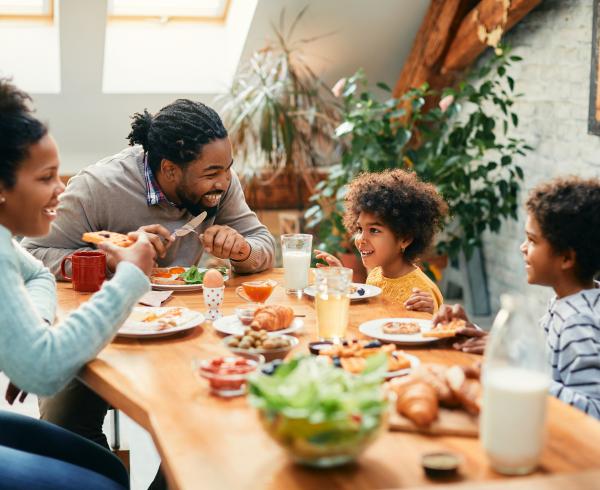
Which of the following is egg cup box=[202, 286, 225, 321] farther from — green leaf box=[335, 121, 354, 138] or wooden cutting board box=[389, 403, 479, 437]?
green leaf box=[335, 121, 354, 138]

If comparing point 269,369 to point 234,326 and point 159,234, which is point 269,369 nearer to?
point 234,326

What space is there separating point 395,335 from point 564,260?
1.38 feet

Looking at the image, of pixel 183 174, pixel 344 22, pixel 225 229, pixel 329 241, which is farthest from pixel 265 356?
pixel 344 22

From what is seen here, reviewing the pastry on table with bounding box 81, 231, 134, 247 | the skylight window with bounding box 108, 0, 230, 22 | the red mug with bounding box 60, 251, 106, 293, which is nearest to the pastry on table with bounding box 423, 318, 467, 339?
the pastry on table with bounding box 81, 231, 134, 247

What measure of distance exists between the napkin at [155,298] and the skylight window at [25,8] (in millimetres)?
2809

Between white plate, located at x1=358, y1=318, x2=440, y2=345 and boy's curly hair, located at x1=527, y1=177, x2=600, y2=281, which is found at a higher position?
boy's curly hair, located at x1=527, y1=177, x2=600, y2=281

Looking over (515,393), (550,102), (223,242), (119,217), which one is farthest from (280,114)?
(515,393)

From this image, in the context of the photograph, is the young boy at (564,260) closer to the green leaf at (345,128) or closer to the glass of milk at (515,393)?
the glass of milk at (515,393)

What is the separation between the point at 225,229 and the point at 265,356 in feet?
2.90

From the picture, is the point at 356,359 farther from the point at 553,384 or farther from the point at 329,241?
the point at 329,241

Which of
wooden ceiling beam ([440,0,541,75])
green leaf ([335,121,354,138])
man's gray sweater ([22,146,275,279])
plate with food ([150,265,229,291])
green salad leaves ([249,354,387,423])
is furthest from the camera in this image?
green leaf ([335,121,354,138])

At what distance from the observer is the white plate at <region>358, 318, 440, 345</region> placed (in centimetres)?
171

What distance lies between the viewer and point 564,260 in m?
1.85

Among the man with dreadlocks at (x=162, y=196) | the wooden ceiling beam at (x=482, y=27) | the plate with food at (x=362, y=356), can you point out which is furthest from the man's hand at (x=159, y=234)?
the wooden ceiling beam at (x=482, y=27)
